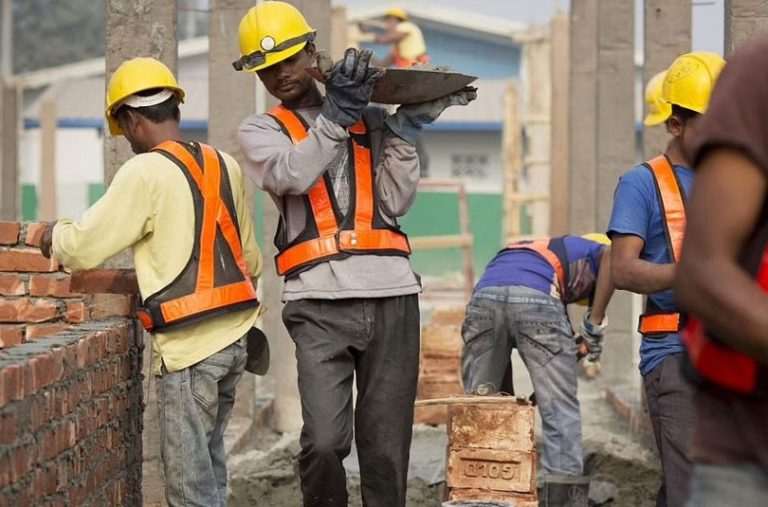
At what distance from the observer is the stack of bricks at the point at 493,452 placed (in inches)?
261

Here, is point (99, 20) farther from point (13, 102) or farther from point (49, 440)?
point (49, 440)

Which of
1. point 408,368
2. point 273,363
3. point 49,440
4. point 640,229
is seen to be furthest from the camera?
point 273,363

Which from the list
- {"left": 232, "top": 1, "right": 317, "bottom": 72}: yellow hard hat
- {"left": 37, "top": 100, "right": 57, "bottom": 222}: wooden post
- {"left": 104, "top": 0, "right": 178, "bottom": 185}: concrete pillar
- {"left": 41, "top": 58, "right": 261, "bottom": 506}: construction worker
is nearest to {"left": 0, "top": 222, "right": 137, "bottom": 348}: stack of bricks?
{"left": 41, "top": 58, "right": 261, "bottom": 506}: construction worker

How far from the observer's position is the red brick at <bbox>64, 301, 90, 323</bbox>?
6.06 meters

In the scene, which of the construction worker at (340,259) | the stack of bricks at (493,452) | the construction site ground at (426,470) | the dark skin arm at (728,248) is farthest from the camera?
the construction site ground at (426,470)

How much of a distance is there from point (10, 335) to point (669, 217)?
2751 mm

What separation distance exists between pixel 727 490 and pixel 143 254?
10.3 feet

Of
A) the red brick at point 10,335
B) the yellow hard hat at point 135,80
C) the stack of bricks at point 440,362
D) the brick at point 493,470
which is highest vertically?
the yellow hard hat at point 135,80

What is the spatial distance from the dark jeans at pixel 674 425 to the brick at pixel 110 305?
2232 mm

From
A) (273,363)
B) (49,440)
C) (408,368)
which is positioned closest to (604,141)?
(273,363)

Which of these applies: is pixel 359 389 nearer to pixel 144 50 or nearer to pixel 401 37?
pixel 144 50

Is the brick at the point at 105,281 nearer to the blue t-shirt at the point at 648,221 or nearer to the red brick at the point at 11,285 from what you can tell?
the red brick at the point at 11,285

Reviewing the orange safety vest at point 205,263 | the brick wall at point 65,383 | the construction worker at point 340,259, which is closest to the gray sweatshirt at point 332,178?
the construction worker at point 340,259

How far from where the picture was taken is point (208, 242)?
537 cm
